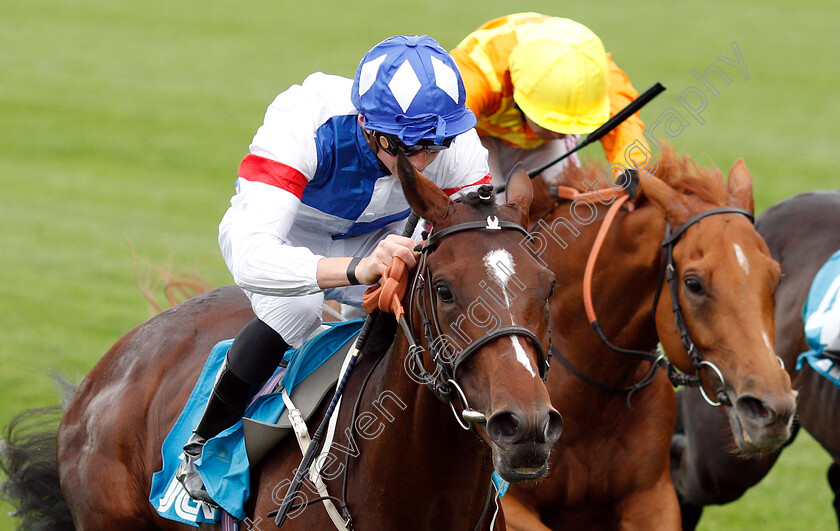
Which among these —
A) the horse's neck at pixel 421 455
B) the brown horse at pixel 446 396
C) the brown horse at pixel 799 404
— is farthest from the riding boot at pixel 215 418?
the brown horse at pixel 799 404

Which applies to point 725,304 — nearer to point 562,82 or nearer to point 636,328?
point 636,328

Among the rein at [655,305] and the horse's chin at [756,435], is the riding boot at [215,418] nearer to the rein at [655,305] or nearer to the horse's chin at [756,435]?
the rein at [655,305]

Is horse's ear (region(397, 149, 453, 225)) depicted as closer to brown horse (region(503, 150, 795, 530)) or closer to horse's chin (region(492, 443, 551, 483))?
horse's chin (region(492, 443, 551, 483))

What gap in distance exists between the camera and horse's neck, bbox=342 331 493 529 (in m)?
2.64

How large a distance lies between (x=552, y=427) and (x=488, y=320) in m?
0.28

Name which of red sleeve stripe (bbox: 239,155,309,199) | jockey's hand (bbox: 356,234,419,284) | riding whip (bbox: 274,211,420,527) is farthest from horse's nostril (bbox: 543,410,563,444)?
red sleeve stripe (bbox: 239,155,309,199)

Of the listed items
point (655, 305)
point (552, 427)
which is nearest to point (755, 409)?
point (655, 305)

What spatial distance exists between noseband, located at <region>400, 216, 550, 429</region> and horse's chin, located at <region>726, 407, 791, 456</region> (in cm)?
111

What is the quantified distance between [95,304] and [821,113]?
483 inches

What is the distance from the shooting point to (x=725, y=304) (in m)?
3.36

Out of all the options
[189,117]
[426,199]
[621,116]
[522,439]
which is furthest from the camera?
[189,117]

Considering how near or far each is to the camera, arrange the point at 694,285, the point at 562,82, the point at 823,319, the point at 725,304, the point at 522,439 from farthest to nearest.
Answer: the point at 823,319, the point at 562,82, the point at 694,285, the point at 725,304, the point at 522,439

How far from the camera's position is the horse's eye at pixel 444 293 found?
2430 millimetres

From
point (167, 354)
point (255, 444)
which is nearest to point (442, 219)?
point (255, 444)
